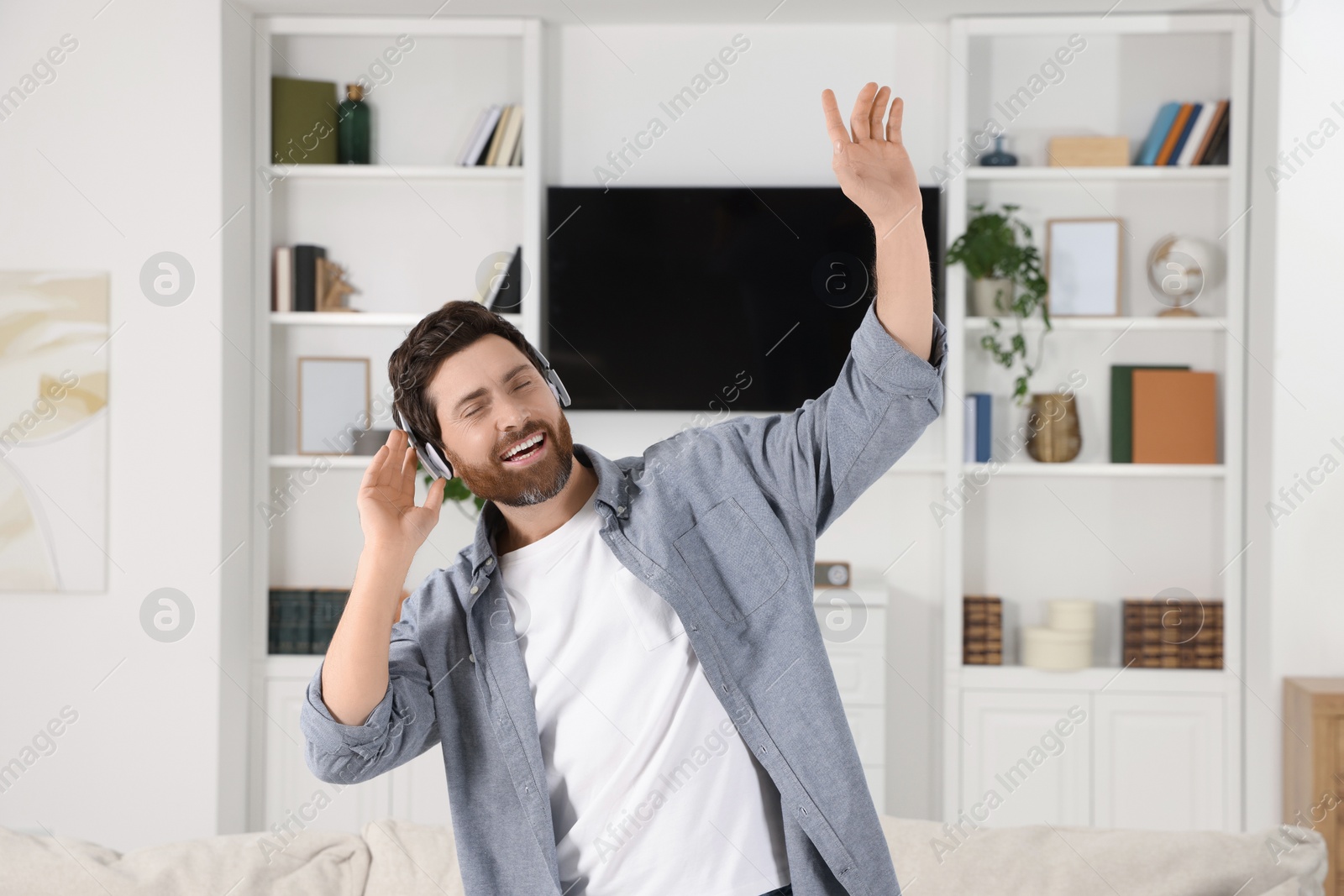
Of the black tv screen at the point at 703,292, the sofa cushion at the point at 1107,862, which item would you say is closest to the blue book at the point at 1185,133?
the black tv screen at the point at 703,292

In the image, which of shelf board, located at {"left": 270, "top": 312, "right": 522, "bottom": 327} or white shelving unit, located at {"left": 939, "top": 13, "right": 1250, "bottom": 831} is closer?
white shelving unit, located at {"left": 939, "top": 13, "right": 1250, "bottom": 831}

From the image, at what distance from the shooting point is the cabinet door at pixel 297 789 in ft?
11.2

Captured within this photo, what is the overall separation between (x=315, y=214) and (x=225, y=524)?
3.73 feet

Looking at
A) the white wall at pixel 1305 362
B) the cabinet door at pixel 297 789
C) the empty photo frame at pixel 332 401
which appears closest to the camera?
the white wall at pixel 1305 362

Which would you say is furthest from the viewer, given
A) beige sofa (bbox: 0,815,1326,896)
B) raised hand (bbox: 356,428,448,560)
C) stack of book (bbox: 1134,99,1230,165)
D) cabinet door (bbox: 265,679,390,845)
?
cabinet door (bbox: 265,679,390,845)

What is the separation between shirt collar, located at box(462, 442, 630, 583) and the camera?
1.35 metres

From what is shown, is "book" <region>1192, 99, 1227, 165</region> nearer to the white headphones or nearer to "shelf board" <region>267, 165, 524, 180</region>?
"shelf board" <region>267, 165, 524, 180</region>

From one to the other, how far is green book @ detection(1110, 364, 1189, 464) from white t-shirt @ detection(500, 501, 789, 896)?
101 inches

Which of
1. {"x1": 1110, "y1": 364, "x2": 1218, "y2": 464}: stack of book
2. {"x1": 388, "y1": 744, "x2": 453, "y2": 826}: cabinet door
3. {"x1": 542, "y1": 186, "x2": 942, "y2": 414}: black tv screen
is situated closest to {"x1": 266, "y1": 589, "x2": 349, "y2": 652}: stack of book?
{"x1": 388, "y1": 744, "x2": 453, "y2": 826}: cabinet door

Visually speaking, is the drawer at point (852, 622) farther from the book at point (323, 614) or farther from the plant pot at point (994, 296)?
the book at point (323, 614)

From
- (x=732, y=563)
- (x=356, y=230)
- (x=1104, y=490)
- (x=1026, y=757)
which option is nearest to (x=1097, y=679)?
(x=1026, y=757)

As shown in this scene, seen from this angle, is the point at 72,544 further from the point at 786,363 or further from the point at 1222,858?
the point at 1222,858

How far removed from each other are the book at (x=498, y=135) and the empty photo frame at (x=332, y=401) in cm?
84

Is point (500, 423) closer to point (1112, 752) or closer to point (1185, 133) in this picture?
point (1112, 752)
